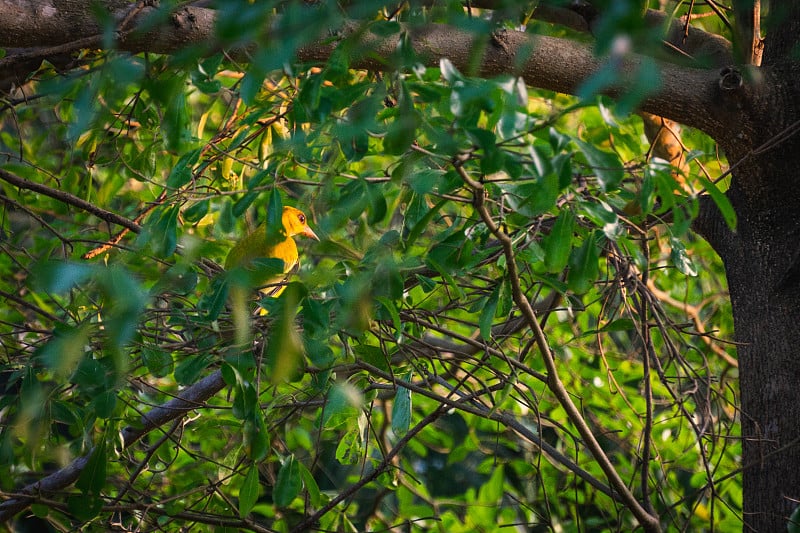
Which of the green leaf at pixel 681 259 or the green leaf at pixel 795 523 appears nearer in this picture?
the green leaf at pixel 795 523

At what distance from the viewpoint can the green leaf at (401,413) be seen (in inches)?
67.1

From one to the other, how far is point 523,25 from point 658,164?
1012mm

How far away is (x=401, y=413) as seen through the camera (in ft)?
5.62

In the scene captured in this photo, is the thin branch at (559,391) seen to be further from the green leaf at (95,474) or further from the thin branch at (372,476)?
the green leaf at (95,474)

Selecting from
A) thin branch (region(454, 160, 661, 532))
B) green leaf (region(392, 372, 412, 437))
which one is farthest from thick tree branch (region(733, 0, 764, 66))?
green leaf (region(392, 372, 412, 437))

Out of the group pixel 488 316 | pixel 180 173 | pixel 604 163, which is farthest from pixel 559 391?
pixel 180 173

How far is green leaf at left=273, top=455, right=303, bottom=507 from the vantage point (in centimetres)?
158

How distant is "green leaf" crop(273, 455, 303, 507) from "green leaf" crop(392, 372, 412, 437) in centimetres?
22

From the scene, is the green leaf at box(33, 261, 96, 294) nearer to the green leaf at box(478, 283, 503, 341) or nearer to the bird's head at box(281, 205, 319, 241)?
the green leaf at box(478, 283, 503, 341)

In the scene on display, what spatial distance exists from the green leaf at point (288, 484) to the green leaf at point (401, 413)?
219 mm

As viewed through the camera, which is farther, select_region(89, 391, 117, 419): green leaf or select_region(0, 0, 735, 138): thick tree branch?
select_region(0, 0, 735, 138): thick tree branch

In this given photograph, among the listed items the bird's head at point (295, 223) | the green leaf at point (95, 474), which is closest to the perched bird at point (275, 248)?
the bird's head at point (295, 223)

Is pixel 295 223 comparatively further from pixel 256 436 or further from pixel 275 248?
pixel 256 436

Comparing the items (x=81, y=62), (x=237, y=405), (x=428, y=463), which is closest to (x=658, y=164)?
(x=237, y=405)
